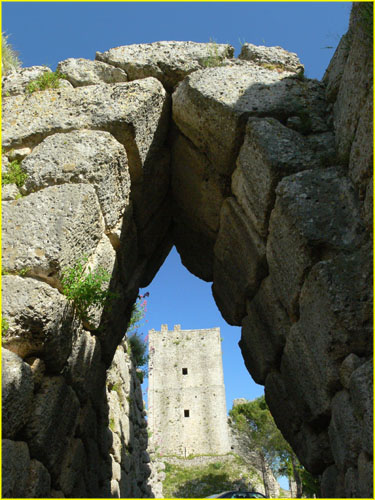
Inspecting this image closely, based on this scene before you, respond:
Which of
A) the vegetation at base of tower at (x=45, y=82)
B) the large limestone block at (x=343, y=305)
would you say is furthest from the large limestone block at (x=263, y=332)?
the vegetation at base of tower at (x=45, y=82)

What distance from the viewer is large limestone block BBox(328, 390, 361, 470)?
2.90 meters

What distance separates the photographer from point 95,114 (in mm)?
4297

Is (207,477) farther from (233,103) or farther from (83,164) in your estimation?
(83,164)

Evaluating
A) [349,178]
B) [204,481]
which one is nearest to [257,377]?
[349,178]

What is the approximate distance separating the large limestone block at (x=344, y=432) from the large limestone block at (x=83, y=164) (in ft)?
7.99

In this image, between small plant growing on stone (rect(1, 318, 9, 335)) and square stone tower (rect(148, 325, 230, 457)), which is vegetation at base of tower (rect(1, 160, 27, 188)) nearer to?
small plant growing on stone (rect(1, 318, 9, 335))

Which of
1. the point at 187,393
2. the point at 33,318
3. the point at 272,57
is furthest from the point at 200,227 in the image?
the point at 187,393

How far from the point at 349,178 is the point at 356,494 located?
7.45 ft

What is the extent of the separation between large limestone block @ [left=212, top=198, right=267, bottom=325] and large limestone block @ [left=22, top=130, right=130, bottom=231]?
4.36ft

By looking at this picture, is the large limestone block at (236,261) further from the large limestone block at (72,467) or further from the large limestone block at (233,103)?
the large limestone block at (72,467)

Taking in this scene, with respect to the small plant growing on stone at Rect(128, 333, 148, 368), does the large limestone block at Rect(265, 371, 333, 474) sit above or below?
below

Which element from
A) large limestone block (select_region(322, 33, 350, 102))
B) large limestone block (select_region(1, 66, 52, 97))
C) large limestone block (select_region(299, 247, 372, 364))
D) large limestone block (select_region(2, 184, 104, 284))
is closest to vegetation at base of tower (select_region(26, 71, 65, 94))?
large limestone block (select_region(1, 66, 52, 97))

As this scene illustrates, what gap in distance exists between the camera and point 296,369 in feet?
13.1

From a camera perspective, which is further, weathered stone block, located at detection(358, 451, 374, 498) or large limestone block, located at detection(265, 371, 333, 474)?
large limestone block, located at detection(265, 371, 333, 474)
